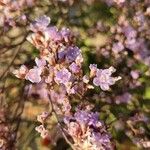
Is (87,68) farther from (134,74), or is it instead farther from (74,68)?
(74,68)

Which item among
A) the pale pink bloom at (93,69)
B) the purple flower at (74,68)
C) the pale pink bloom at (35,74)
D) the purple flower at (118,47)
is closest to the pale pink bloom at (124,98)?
the purple flower at (118,47)

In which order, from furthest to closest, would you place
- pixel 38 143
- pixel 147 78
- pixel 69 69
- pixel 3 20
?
pixel 3 20, pixel 147 78, pixel 38 143, pixel 69 69

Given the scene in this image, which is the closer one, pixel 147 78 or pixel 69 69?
pixel 69 69

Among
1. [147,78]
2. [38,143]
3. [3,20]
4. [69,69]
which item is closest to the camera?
[69,69]

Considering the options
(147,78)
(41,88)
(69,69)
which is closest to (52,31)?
(69,69)

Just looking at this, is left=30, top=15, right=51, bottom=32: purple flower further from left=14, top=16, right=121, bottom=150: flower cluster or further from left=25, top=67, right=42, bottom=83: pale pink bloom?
left=25, top=67, right=42, bottom=83: pale pink bloom

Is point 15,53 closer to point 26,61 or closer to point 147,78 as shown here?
point 26,61
